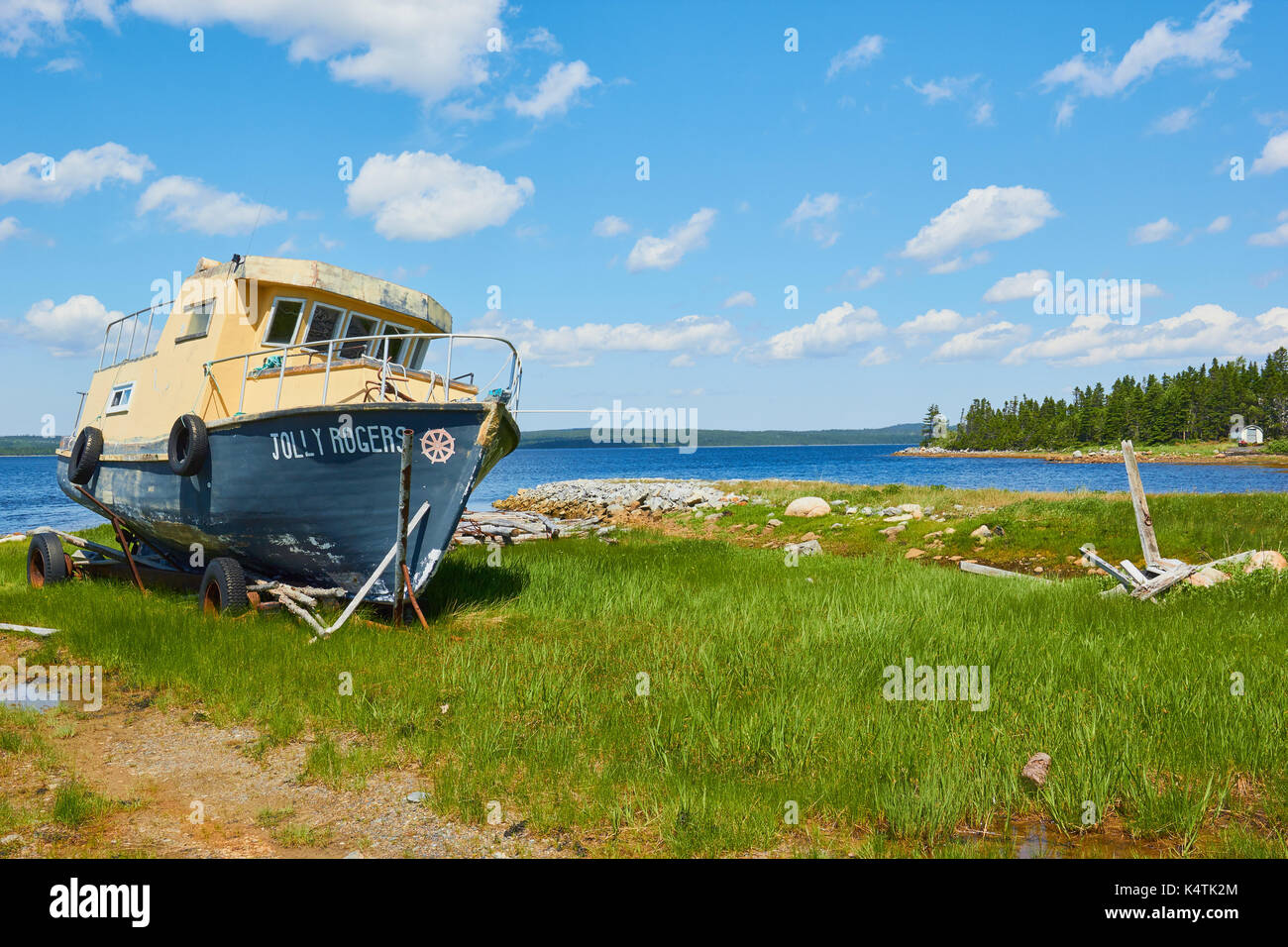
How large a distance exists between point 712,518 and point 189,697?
19782 millimetres

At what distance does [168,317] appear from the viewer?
12.9 meters

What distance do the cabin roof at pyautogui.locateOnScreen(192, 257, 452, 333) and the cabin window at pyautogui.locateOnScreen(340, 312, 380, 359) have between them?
15.5 inches

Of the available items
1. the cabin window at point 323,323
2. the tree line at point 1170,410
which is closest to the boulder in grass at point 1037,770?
the cabin window at point 323,323

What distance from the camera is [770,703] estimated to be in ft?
21.3

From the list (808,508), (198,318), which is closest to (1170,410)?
(808,508)

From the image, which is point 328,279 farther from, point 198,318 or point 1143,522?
point 1143,522

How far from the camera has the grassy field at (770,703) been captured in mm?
4852

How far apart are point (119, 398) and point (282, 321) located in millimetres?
5094

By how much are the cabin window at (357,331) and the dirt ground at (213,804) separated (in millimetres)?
6663

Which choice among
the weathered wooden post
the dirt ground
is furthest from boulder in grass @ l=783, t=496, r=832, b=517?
the dirt ground

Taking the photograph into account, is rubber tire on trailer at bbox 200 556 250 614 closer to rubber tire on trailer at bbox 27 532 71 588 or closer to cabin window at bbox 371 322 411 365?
cabin window at bbox 371 322 411 365

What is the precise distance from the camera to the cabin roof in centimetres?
1110
